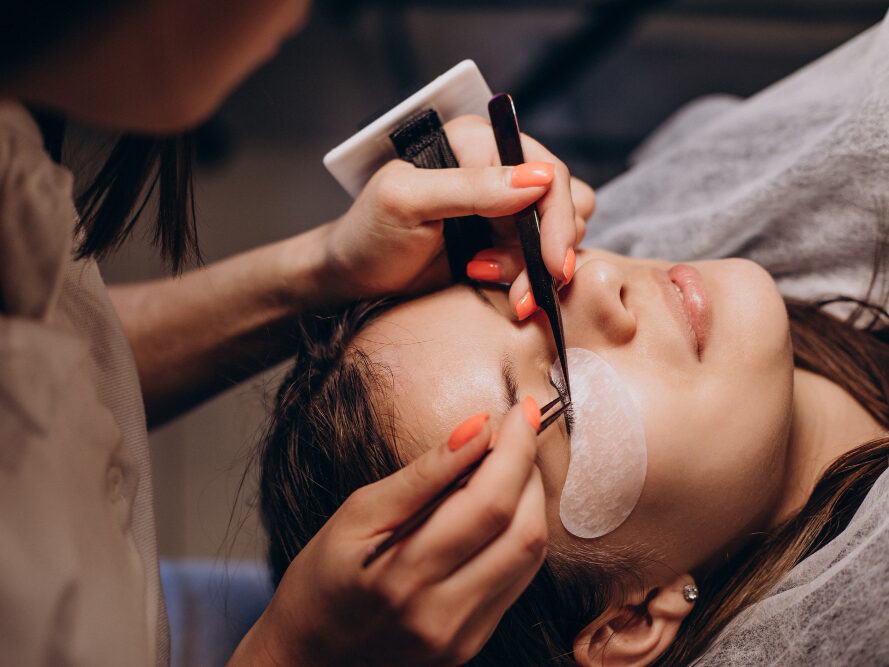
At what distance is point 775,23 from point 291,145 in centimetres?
114

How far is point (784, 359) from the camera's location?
0.60m

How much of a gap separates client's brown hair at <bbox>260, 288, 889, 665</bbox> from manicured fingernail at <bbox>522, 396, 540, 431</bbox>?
0.15 metres

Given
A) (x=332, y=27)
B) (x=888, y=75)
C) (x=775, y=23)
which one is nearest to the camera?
(x=888, y=75)

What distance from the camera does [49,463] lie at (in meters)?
0.42

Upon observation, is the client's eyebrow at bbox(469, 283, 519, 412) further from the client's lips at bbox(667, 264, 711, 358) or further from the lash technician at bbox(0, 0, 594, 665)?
the client's lips at bbox(667, 264, 711, 358)

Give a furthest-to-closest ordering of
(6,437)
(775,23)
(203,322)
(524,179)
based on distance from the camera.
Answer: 1. (775,23)
2. (203,322)
3. (524,179)
4. (6,437)

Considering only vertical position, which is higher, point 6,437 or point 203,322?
point 6,437

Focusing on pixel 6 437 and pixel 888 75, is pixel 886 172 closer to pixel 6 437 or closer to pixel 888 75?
pixel 888 75

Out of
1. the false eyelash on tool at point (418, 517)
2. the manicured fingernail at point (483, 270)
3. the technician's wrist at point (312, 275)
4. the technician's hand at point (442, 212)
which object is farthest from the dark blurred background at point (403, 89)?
the false eyelash on tool at point (418, 517)

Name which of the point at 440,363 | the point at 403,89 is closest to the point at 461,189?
the point at 440,363

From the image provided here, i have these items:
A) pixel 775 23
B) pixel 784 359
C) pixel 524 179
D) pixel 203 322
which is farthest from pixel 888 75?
pixel 203 322

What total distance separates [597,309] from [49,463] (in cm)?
46

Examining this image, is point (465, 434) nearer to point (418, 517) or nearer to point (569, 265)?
point (418, 517)

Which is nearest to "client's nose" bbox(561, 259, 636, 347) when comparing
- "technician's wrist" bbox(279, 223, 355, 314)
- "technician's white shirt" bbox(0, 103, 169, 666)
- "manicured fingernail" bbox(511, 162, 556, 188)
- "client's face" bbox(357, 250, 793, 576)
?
"client's face" bbox(357, 250, 793, 576)
